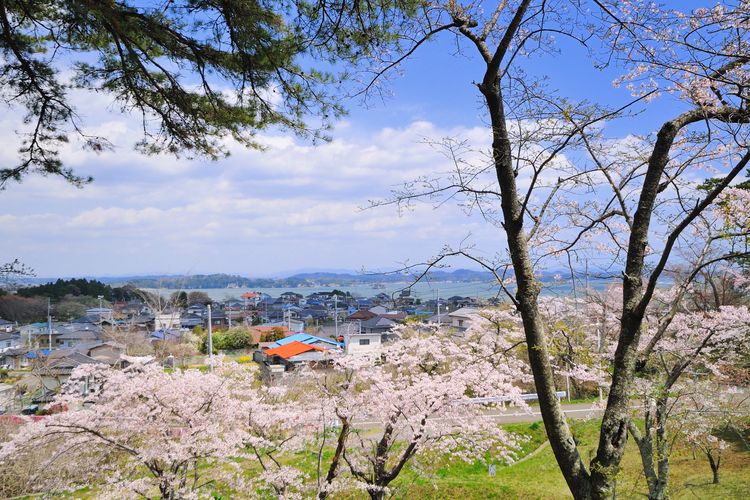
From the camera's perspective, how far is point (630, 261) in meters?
2.86

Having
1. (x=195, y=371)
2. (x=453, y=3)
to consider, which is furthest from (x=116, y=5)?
(x=195, y=371)

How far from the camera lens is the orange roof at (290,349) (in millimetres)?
18672

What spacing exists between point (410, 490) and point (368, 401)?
204 cm

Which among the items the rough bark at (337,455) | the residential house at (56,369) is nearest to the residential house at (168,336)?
the residential house at (56,369)

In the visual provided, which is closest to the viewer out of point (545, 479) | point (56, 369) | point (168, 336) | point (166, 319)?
point (545, 479)

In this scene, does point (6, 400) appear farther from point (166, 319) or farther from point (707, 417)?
point (166, 319)

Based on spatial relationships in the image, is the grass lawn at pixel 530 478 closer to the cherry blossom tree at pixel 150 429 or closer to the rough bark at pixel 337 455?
the rough bark at pixel 337 455

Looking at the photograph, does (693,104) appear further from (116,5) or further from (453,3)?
(116,5)

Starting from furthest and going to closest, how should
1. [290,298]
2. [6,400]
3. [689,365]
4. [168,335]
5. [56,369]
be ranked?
[290,298], [168,335], [56,369], [6,400], [689,365]

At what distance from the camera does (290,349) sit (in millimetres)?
19234

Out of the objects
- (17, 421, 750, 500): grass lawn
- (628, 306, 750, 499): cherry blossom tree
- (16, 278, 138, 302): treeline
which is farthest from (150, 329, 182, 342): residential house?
(628, 306, 750, 499): cherry blossom tree

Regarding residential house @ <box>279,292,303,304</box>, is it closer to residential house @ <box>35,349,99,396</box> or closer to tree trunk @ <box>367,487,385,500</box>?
residential house @ <box>35,349,99,396</box>

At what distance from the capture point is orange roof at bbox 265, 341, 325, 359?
18.7m

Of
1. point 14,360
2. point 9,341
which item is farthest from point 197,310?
point 14,360
